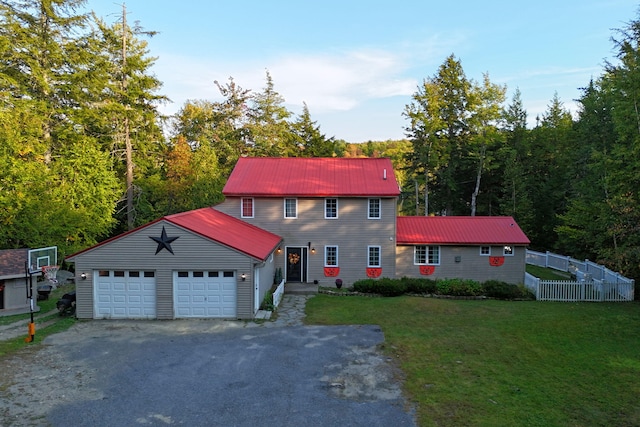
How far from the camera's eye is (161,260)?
52.2 ft

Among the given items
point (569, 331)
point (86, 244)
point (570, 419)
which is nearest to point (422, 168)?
point (569, 331)

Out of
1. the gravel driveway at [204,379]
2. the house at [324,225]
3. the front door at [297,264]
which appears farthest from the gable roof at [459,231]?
the gravel driveway at [204,379]

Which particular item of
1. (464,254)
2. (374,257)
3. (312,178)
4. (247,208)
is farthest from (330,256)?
(464,254)

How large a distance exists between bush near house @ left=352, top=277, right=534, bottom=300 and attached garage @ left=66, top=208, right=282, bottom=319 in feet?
24.4

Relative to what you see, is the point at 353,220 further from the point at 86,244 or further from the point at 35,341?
the point at 86,244

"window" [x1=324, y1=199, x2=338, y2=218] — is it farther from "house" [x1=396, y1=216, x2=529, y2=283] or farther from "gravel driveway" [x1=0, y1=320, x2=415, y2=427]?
"gravel driveway" [x1=0, y1=320, x2=415, y2=427]

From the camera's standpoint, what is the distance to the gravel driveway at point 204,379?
8344 mm

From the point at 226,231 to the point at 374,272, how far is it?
9048mm

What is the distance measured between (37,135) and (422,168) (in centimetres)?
3103

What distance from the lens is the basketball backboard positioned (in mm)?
17531

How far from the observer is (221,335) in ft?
46.1

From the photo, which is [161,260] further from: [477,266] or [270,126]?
[270,126]

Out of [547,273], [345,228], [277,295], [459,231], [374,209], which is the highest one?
[374,209]

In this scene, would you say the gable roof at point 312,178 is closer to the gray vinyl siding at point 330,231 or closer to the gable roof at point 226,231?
the gray vinyl siding at point 330,231
